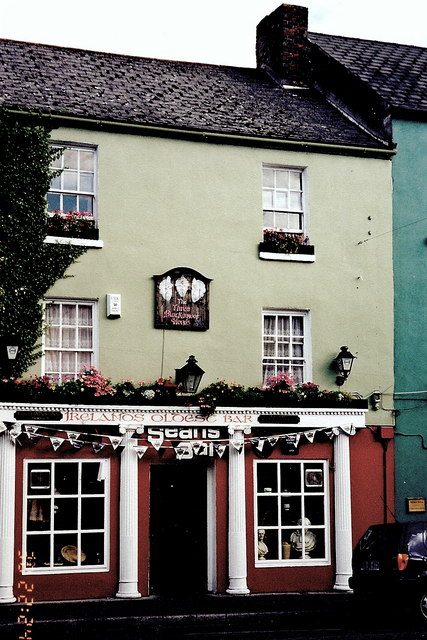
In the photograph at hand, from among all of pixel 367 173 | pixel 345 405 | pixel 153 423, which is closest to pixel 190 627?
pixel 153 423

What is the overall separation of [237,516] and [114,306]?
4244mm

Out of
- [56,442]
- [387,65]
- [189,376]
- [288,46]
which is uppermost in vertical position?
[288,46]

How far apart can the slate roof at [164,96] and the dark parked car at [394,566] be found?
7.91m

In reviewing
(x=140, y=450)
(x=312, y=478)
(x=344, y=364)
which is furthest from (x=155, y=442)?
(x=344, y=364)

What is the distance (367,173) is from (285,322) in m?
3.41

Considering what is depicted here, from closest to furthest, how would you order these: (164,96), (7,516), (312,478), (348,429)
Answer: (7,516) < (348,429) < (312,478) < (164,96)

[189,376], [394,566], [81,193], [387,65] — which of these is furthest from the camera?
[387,65]

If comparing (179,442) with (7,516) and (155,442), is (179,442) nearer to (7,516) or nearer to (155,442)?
(155,442)

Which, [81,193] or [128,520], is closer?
[128,520]

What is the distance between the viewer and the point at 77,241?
62.7 ft

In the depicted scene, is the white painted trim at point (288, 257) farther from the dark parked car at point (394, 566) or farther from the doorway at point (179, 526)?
the dark parked car at point (394, 566)

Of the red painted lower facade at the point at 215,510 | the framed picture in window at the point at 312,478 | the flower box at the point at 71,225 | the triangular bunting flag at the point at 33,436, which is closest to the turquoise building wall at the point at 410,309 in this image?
the red painted lower facade at the point at 215,510

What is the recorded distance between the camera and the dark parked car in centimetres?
1586

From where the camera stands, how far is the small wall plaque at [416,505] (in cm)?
2045
